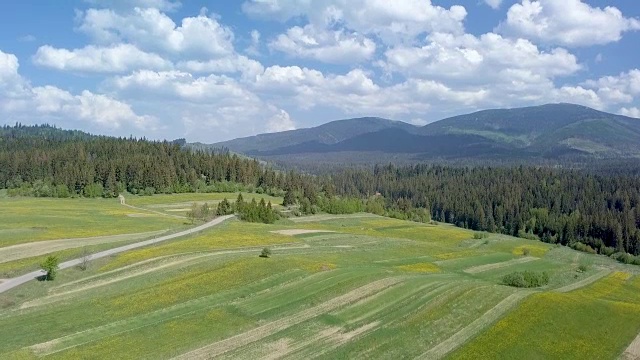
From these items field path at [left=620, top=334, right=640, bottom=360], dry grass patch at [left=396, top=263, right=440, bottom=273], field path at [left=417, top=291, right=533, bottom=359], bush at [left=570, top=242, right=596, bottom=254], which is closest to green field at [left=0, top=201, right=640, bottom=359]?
field path at [left=417, top=291, right=533, bottom=359]

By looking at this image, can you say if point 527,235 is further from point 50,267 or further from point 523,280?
point 50,267

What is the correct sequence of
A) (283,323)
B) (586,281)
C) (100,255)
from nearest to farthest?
(283,323), (100,255), (586,281)

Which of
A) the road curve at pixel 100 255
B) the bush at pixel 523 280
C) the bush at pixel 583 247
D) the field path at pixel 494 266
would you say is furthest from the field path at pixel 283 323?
the bush at pixel 583 247

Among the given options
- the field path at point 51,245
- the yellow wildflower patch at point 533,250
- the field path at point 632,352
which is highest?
the field path at point 51,245

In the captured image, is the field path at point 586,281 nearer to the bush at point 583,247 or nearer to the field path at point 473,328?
the field path at point 473,328

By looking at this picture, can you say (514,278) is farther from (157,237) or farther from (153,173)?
(153,173)

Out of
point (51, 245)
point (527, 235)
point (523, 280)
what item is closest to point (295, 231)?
point (51, 245)

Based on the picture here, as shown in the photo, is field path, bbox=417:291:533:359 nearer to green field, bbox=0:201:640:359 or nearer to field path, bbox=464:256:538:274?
green field, bbox=0:201:640:359
